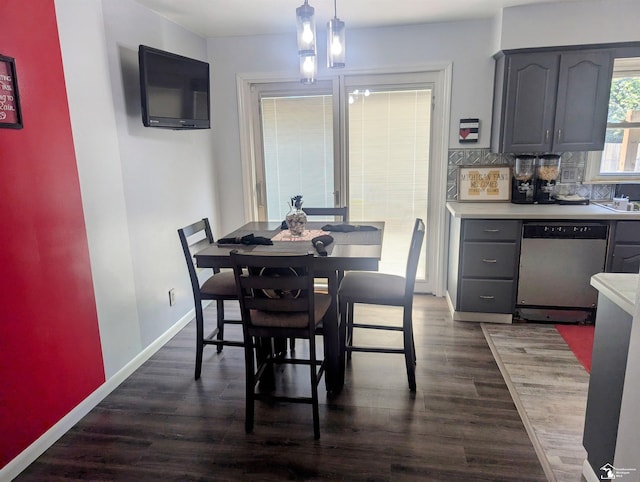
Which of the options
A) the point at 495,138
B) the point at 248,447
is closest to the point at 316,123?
the point at 495,138

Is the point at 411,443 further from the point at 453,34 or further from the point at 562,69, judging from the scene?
the point at 453,34

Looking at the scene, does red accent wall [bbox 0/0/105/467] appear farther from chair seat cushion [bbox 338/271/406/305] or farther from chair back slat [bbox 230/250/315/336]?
chair seat cushion [bbox 338/271/406/305]

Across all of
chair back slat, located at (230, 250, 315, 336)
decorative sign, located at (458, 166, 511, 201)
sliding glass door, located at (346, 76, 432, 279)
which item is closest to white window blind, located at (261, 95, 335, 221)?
sliding glass door, located at (346, 76, 432, 279)

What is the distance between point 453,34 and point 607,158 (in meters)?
1.71

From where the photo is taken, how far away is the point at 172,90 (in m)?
2.95

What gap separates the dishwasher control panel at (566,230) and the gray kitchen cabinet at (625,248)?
9 centimetres

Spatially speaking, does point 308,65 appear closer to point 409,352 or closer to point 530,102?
point 409,352

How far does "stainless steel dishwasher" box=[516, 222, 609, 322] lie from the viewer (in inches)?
128

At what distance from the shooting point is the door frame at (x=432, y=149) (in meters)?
3.74

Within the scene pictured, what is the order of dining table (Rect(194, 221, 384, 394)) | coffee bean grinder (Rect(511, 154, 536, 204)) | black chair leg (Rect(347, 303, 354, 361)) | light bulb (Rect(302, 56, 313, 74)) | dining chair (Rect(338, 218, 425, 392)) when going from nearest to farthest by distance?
dining table (Rect(194, 221, 384, 394)) → light bulb (Rect(302, 56, 313, 74)) → dining chair (Rect(338, 218, 425, 392)) → black chair leg (Rect(347, 303, 354, 361)) → coffee bean grinder (Rect(511, 154, 536, 204))

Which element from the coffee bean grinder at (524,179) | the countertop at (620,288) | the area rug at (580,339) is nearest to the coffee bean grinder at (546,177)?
the coffee bean grinder at (524,179)

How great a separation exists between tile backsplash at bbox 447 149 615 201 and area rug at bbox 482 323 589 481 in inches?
50.1

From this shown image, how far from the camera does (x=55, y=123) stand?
215 centimetres

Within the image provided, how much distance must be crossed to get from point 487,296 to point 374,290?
1337 mm
